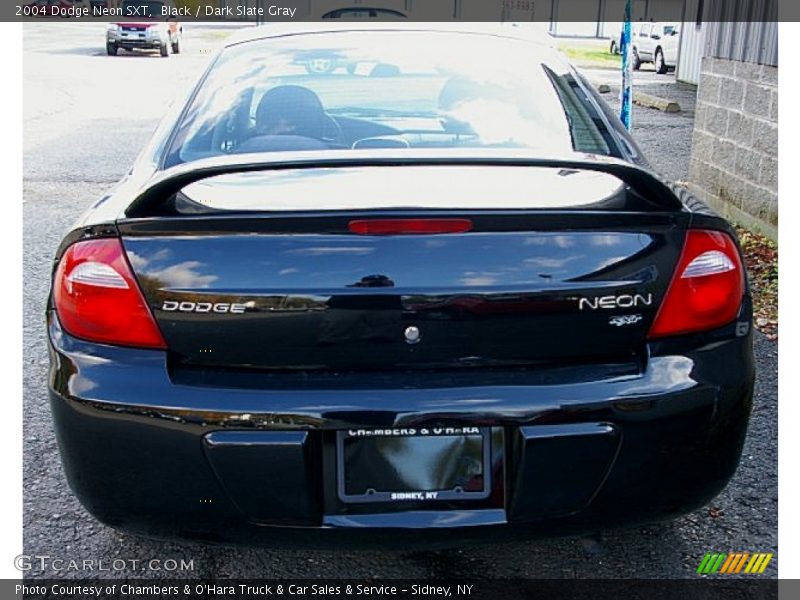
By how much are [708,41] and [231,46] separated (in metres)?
5.05

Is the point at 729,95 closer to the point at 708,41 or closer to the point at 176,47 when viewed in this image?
the point at 708,41

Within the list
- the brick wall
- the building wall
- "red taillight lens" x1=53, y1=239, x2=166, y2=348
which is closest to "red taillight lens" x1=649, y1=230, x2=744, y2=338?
"red taillight lens" x1=53, y1=239, x2=166, y2=348

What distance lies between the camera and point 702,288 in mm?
2133

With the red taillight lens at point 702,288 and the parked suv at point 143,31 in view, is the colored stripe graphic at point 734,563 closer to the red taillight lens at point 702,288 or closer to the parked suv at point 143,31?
the red taillight lens at point 702,288

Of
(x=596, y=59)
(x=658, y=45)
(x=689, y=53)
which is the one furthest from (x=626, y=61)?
(x=596, y=59)

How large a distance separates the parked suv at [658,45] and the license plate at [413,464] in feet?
70.0

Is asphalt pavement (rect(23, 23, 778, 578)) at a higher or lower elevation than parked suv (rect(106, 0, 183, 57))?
lower

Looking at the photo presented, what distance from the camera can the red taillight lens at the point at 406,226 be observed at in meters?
2.00

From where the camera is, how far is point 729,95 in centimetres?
649

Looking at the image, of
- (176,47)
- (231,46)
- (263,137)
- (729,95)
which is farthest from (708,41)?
(176,47)

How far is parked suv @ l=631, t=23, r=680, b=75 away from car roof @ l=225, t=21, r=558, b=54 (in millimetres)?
19435

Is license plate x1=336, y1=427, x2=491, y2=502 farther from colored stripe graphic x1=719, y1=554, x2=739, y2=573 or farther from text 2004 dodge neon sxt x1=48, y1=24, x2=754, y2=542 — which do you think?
colored stripe graphic x1=719, y1=554, x2=739, y2=573

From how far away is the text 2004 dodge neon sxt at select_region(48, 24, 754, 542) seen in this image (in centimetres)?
Result: 197

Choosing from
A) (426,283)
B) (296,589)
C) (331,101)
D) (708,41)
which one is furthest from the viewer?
(708,41)
